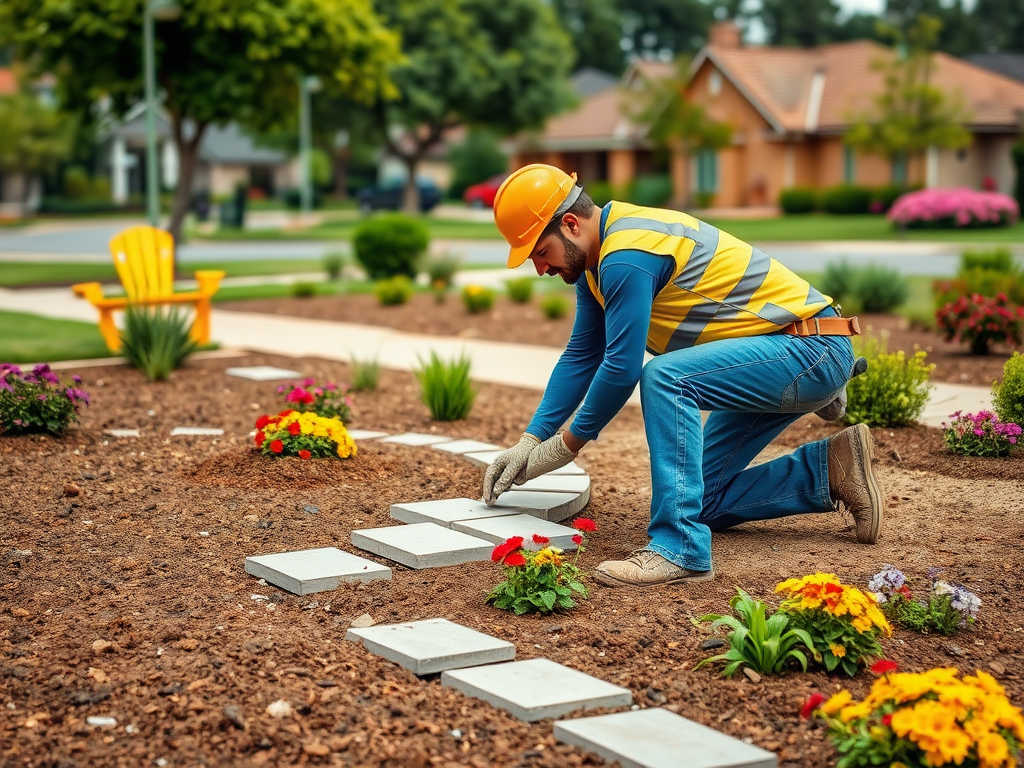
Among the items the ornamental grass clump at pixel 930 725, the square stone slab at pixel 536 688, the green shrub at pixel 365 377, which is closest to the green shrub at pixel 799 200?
the green shrub at pixel 365 377

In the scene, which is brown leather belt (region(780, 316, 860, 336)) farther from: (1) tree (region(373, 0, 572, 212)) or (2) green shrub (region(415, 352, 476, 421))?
(1) tree (region(373, 0, 572, 212))

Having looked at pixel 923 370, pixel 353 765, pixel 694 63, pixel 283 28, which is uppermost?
pixel 694 63

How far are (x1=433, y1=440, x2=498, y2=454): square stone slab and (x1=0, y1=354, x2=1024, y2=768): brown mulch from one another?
0.33ft

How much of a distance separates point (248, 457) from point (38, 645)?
7.08 feet

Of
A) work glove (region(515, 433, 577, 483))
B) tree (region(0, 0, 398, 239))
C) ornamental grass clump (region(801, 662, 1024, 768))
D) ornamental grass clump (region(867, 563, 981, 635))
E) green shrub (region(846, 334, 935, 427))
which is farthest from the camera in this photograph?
tree (region(0, 0, 398, 239))

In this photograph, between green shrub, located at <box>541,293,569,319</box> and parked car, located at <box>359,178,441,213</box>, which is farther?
parked car, located at <box>359,178,441,213</box>

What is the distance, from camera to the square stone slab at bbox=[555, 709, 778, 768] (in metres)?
2.78

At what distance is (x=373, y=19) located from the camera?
19.2 metres

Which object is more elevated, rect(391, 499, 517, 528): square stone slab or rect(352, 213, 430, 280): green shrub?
rect(352, 213, 430, 280): green shrub

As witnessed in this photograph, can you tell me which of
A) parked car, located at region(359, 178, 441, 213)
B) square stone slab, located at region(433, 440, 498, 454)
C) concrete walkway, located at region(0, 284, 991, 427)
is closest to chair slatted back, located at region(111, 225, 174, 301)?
concrete walkway, located at region(0, 284, 991, 427)

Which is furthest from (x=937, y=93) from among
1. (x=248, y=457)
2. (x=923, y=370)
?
(x=248, y=457)

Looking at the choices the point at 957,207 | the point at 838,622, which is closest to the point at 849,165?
the point at 957,207

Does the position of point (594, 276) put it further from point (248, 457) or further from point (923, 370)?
point (923, 370)

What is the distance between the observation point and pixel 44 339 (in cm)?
1075
